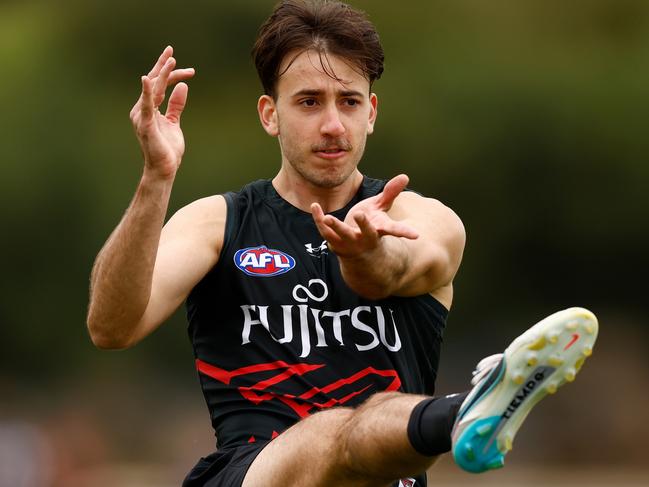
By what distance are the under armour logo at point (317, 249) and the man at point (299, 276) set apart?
1 centimetres

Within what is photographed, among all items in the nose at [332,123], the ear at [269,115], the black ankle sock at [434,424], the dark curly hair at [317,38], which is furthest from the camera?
the ear at [269,115]

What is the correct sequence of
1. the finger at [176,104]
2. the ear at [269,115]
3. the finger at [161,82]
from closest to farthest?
the finger at [161,82] → the finger at [176,104] → the ear at [269,115]

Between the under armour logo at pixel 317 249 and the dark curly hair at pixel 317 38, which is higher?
the dark curly hair at pixel 317 38

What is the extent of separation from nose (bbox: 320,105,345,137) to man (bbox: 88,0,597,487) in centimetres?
1

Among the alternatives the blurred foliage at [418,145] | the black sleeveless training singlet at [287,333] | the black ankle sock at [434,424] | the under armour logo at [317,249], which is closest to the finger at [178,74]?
the black sleeveless training singlet at [287,333]

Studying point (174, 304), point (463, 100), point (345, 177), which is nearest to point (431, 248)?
point (345, 177)

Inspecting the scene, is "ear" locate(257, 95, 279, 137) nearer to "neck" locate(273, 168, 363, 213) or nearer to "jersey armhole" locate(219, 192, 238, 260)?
"neck" locate(273, 168, 363, 213)

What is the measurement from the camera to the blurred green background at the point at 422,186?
18.0m

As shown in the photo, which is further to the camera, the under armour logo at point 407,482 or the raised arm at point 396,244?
the under armour logo at point 407,482

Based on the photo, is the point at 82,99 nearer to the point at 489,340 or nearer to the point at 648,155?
the point at 489,340

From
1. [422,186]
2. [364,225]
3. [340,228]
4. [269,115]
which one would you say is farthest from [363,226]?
[422,186]

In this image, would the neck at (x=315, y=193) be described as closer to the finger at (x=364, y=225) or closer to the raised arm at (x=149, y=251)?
the raised arm at (x=149, y=251)

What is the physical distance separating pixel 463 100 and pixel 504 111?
499mm

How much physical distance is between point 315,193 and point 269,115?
0.51m
